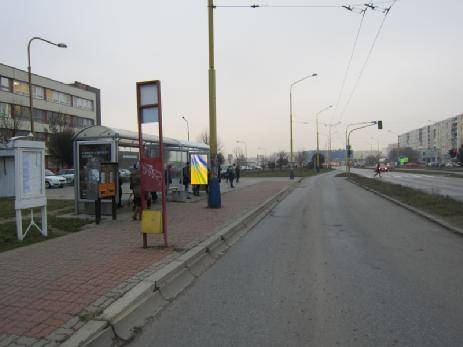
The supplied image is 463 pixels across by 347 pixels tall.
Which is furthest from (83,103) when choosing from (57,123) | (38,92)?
(57,123)

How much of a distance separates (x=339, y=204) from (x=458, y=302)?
1204 cm

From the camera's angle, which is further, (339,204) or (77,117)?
(77,117)

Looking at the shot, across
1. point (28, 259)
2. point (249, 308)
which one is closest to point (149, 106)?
point (28, 259)

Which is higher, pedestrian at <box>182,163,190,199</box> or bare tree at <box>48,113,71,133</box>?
bare tree at <box>48,113,71,133</box>

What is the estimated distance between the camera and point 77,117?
213 ft

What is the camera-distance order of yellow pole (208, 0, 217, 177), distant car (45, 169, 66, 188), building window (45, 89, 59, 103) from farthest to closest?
building window (45, 89, 59, 103) → distant car (45, 169, 66, 188) → yellow pole (208, 0, 217, 177)

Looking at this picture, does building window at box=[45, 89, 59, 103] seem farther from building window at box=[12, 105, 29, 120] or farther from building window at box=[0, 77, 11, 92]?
building window at box=[0, 77, 11, 92]

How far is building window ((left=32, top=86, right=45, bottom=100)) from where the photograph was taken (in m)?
55.4

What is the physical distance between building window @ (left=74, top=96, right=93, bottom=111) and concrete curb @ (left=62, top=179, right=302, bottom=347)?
63.3 m

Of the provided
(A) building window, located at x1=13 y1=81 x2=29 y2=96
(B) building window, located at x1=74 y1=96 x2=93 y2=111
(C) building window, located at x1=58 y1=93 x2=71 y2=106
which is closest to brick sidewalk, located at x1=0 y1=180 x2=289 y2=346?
(A) building window, located at x1=13 y1=81 x2=29 y2=96

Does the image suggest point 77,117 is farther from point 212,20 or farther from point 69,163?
point 212,20

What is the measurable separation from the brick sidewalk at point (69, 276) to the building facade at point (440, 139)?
445ft

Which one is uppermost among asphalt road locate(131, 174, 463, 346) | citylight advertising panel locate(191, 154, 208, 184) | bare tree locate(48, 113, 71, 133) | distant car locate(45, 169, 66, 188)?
bare tree locate(48, 113, 71, 133)

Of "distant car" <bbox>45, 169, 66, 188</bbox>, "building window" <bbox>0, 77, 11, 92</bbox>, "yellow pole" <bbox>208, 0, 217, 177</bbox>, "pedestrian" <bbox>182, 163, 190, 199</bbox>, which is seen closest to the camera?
"yellow pole" <bbox>208, 0, 217, 177</bbox>
